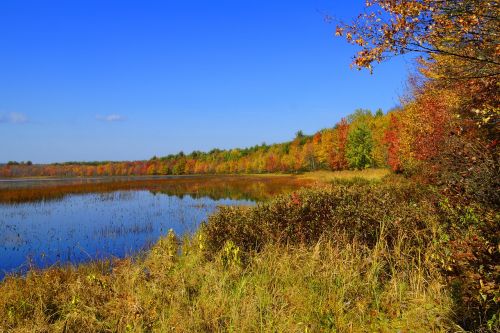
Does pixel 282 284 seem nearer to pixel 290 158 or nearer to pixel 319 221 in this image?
pixel 319 221

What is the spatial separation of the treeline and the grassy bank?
42177 mm

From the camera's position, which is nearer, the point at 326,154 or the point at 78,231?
the point at 78,231

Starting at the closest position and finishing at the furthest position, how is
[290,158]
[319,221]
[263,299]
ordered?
[263,299]
[319,221]
[290,158]

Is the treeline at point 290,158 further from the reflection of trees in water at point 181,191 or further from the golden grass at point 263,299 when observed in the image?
the golden grass at point 263,299

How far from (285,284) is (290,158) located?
309ft

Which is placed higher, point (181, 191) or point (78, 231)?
point (181, 191)

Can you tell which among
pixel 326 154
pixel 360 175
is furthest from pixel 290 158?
pixel 360 175

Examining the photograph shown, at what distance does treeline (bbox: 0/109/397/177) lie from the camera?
2530 inches

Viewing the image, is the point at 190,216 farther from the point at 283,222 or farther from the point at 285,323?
the point at 285,323

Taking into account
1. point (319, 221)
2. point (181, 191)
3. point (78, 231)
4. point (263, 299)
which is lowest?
point (78, 231)

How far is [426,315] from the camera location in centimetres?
481

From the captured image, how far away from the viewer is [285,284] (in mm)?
6395

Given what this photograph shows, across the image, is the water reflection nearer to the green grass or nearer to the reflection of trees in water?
the green grass

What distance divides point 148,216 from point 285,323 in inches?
800
